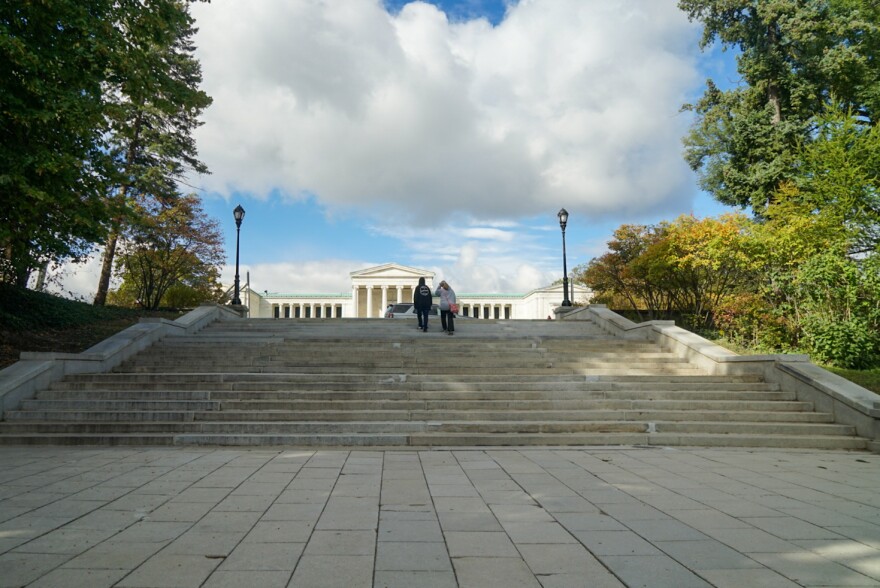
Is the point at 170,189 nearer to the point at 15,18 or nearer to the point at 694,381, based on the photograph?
the point at 15,18

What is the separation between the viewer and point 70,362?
10.6m

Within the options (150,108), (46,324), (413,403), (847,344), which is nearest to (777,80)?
(847,344)

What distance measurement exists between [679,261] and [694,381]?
15055 mm

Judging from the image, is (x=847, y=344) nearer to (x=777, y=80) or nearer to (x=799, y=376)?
(x=799, y=376)

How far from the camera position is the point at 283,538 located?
3873 mm

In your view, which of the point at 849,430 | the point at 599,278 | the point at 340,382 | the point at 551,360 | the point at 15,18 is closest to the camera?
the point at 849,430

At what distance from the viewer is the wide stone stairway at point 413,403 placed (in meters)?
8.41

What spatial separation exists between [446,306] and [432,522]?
459 inches

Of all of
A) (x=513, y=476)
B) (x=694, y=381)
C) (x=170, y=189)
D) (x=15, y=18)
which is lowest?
(x=513, y=476)

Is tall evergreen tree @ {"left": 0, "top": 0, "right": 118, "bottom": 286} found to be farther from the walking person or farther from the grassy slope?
the walking person

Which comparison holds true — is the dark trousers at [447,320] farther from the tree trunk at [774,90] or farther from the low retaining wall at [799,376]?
the tree trunk at [774,90]

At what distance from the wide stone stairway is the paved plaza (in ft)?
4.16

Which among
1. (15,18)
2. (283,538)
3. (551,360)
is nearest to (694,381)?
(551,360)

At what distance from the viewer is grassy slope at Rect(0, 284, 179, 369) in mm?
13242
